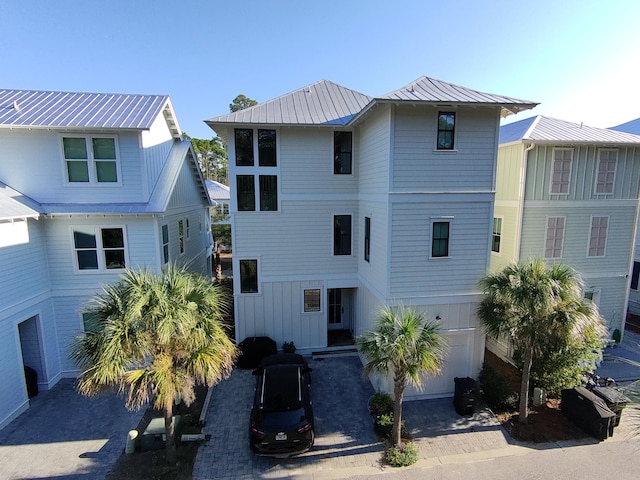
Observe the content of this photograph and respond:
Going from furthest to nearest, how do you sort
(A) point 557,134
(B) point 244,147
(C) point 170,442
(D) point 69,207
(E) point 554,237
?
1. (E) point 554,237
2. (A) point 557,134
3. (B) point 244,147
4. (D) point 69,207
5. (C) point 170,442

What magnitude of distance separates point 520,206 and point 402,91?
22.2ft

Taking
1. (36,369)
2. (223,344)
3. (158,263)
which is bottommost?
(36,369)

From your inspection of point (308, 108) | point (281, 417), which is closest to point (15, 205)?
point (281, 417)

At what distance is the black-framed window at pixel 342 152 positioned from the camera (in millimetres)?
12500

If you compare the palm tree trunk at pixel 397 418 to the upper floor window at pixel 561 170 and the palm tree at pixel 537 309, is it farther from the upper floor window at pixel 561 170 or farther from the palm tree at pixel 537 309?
the upper floor window at pixel 561 170

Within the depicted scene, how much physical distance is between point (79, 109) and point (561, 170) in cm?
1818

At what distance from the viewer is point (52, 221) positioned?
35.1 ft

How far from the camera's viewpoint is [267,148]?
487 inches

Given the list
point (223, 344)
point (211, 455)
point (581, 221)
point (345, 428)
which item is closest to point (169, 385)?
point (223, 344)

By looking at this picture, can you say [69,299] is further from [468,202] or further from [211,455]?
[468,202]

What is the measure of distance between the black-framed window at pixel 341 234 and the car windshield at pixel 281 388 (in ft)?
17.0

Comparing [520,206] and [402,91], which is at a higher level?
[402,91]

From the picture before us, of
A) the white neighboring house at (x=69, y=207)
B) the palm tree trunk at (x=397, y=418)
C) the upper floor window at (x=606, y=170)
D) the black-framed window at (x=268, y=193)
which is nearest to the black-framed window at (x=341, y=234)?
the black-framed window at (x=268, y=193)

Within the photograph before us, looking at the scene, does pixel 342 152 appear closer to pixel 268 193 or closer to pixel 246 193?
pixel 268 193
